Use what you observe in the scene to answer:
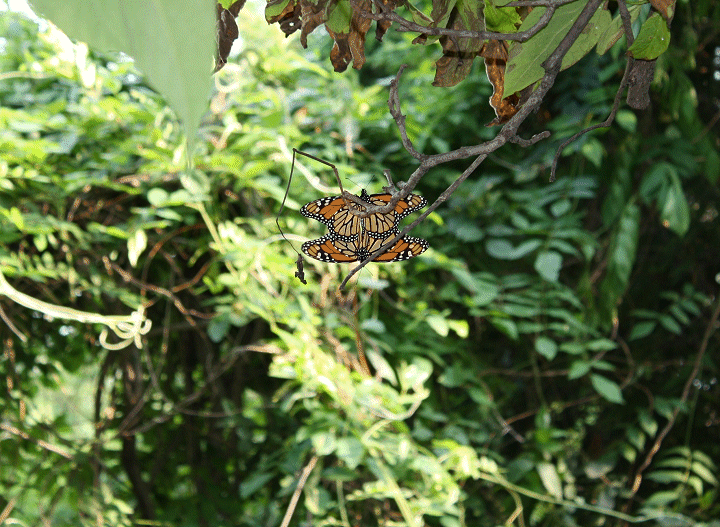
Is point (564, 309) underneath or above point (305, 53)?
underneath

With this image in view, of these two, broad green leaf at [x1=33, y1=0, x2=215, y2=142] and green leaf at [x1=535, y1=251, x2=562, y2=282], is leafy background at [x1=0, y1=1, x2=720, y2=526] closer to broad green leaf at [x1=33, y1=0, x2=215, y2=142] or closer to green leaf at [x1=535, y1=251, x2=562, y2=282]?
green leaf at [x1=535, y1=251, x2=562, y2=282]

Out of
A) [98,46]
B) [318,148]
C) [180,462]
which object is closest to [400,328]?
[318,148]

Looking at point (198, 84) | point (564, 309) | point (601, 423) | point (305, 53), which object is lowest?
point (198, 84)

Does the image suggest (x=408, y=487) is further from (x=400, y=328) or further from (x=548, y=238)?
(x=548, y=238)

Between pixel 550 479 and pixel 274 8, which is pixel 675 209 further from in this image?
pixel 274 8

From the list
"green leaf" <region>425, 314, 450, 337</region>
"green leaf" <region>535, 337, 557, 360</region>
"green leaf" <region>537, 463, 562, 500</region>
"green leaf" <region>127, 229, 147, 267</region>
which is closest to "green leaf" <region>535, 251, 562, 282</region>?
"green leaf" <region>535, 337, 557, 360</region>

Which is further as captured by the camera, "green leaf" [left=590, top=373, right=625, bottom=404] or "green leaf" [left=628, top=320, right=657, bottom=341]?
"green leaf" [left=628, top=320, right=657, bottom=341]

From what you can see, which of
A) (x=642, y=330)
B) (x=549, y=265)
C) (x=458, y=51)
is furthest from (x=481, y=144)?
(x=642, y=330)
